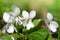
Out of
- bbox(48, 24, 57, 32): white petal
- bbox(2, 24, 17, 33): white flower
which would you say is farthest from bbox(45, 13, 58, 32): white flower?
bbox(2, 24, 17, 33): white flower

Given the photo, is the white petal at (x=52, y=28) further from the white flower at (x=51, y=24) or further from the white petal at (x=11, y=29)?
the white petal at (x=11, y=29)

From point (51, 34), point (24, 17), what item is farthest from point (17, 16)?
point (51, 34)

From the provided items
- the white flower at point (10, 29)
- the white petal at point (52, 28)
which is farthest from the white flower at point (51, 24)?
the white flower at point (10, 29)

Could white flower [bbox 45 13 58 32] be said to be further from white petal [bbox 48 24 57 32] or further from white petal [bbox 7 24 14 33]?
white petal [bbox 7 24 14 33]

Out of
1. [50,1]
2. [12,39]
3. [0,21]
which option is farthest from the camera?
[50,1]

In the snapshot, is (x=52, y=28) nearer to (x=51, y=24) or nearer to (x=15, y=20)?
(x=51, y=24)

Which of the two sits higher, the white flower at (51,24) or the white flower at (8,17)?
the white flower at (8,17)

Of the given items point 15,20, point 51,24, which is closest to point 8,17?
point 15,20

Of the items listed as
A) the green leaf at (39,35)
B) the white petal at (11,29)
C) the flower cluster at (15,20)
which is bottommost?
the green leaf at (39,35)

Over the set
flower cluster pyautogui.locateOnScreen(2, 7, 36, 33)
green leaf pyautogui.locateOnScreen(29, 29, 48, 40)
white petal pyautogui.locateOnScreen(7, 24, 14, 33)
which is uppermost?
flower cluster pyautogui.locateOnScreen(2, 7, 36, 33)

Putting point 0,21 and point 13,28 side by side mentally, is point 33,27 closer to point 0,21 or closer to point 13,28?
point 13,28

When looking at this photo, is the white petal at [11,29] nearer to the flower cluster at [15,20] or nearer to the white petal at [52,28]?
the flower cluster at [15,20]
